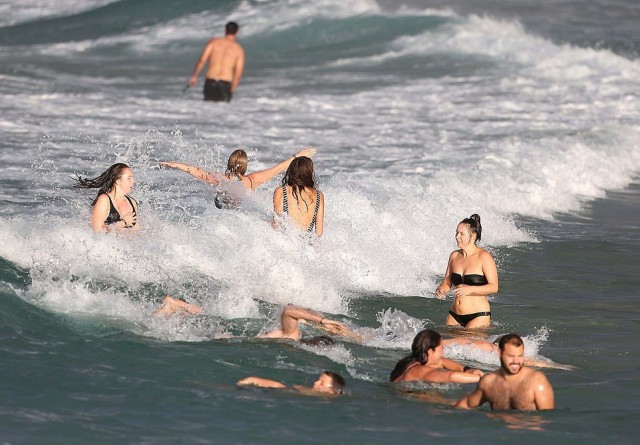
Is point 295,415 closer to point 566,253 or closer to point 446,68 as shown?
point 566,253

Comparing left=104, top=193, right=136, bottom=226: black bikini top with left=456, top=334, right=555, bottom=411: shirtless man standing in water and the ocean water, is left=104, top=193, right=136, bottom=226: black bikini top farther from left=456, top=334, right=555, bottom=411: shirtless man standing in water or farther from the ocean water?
left=456, top=334, right=555, bottom=411: shirtless man standing in water

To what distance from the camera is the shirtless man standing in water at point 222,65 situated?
21.7 m

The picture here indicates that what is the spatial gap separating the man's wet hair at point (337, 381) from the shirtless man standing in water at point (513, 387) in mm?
863

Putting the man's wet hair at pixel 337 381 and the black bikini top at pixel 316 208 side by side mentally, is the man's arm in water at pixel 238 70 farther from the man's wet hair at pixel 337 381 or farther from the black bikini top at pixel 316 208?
the man's wet hair at pixel 337 381

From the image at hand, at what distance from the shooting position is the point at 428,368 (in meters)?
8.73

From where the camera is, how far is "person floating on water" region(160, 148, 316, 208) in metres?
12.4

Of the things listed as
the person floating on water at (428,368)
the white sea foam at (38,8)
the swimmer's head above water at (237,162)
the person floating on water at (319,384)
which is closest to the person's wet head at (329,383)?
the person floating on water at (319,384)

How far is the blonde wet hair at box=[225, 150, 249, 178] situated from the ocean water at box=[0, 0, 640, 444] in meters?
0.56

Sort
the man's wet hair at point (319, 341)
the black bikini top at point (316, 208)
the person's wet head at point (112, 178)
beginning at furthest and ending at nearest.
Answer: the black bikini top at point (316, 208)
the person's wet head at point (112, 178)
the man's wet hair at point (319, 341)

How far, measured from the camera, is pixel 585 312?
1166 cm

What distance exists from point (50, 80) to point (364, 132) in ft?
27.3

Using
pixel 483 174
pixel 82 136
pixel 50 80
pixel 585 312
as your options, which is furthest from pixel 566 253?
pixel 50 80

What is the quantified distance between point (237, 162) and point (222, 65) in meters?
10.2

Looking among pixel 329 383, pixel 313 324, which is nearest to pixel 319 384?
pixel 329 383
